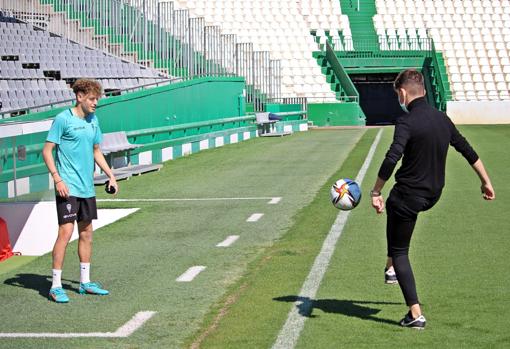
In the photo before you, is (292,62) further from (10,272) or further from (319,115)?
(10,272)

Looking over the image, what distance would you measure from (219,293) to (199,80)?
21.6m

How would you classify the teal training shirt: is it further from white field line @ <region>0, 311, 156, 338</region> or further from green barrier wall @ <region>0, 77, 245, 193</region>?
green barrier wall @ <region>0, 77, 245, 193</region>

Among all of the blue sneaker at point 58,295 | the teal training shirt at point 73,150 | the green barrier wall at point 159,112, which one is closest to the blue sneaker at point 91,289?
the blue sneaker at point 58,295

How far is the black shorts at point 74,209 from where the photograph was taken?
8.42 metres

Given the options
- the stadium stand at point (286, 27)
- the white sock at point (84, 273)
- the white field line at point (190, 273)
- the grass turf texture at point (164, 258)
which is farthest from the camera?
the stadium stand at point (286, 27)

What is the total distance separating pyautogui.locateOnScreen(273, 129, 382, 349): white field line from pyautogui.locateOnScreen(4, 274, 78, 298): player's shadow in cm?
204

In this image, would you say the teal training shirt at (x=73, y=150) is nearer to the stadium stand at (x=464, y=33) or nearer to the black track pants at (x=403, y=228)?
the black track pants at (x=403, y=228)

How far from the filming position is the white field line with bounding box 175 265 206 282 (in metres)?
9.11

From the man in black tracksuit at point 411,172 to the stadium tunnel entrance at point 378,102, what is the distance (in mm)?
47016

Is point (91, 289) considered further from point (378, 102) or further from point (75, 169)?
point (378, 102)

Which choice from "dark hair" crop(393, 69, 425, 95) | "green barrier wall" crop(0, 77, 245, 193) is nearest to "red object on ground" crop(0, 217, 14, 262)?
"green barrier wall" crop(0, 77, 245, 193)

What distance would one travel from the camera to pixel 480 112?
47219mm

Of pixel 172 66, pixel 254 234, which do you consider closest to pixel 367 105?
pixel 172 66

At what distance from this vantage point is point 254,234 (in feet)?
39.1
